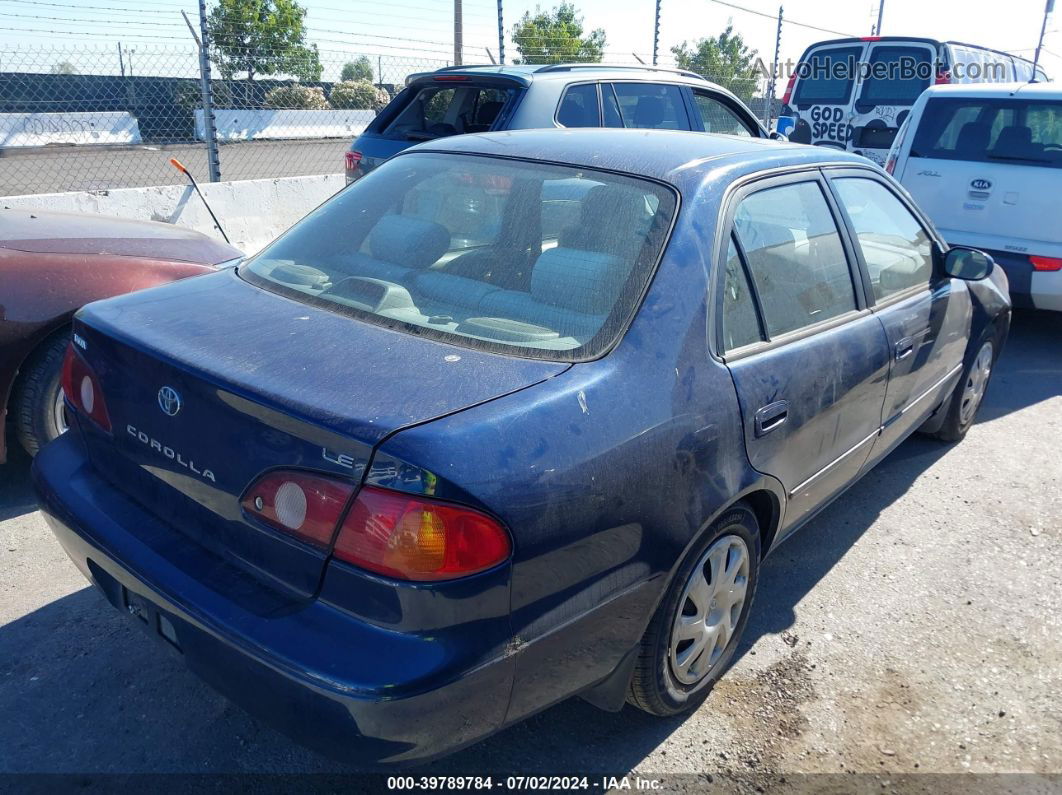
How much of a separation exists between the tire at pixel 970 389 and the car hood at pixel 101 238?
3794 millimetres

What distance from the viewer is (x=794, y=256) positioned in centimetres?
300

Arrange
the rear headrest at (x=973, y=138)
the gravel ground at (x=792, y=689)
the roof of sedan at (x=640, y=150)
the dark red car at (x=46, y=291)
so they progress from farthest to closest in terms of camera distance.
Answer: the rear headrest at (x=973, y=138) → the dark red car at (x=46, y=291) → the roof of sedan at (x=640, y=150) → the gravel ground at (x=792, y=689)

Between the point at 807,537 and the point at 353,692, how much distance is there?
8.71 feet

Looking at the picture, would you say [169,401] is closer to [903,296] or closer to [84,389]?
[84,389]

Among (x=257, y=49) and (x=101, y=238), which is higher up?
(x=257, y=49)

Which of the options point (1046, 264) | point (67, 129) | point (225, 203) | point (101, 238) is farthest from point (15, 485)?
point (67, 129)

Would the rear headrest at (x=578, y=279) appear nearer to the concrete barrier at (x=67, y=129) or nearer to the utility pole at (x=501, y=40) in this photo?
the utility pole at (x=501, y=40)

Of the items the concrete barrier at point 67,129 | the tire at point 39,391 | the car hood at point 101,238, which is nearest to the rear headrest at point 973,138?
the car hood at point 101,238

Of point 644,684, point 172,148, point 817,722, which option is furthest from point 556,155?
point 172,148

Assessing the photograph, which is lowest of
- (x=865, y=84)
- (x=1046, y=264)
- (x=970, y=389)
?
(x=970, y=389)

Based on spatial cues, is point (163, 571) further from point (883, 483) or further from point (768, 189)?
point (883, 483)

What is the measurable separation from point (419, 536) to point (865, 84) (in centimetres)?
1111

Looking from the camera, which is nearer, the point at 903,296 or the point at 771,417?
the point at 771,417

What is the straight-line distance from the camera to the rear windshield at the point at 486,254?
7.79ft
